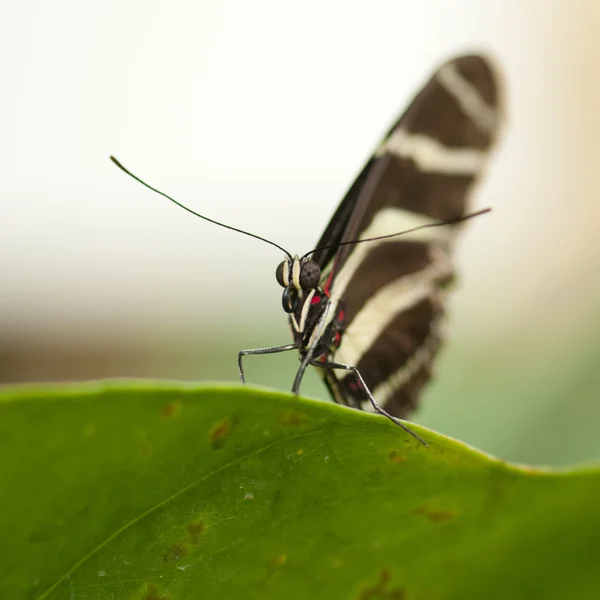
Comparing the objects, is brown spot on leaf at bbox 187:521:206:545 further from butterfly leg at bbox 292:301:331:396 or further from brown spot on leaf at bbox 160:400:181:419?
butterfly leg at bbox 292:301:331:396

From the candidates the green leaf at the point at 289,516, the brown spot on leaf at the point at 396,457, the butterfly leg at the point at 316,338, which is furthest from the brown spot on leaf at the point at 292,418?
the butterfly leg at the point at 316,338

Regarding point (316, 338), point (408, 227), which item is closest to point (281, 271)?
point (316, 338)

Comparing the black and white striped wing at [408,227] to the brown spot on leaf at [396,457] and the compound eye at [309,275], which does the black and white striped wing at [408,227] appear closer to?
the compound eye at [309,275]

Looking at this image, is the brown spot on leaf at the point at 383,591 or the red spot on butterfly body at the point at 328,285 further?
the red spot on butterfly body at the point at 328,285

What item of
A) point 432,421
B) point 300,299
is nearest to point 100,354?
point 432,421

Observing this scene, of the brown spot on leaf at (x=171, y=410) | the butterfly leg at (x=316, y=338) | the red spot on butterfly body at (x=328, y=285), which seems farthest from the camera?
the red spot on butterfly body at (x=328, y=285)

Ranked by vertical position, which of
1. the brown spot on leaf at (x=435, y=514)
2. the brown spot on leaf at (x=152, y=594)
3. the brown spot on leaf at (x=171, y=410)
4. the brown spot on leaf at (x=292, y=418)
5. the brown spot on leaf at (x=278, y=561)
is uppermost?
the brown spot on leaf at (x=171, y=410)

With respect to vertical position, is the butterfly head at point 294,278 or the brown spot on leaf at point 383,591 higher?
the butterfly head at point 294,278

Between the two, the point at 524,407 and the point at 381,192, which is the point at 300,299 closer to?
the point at 381,192
